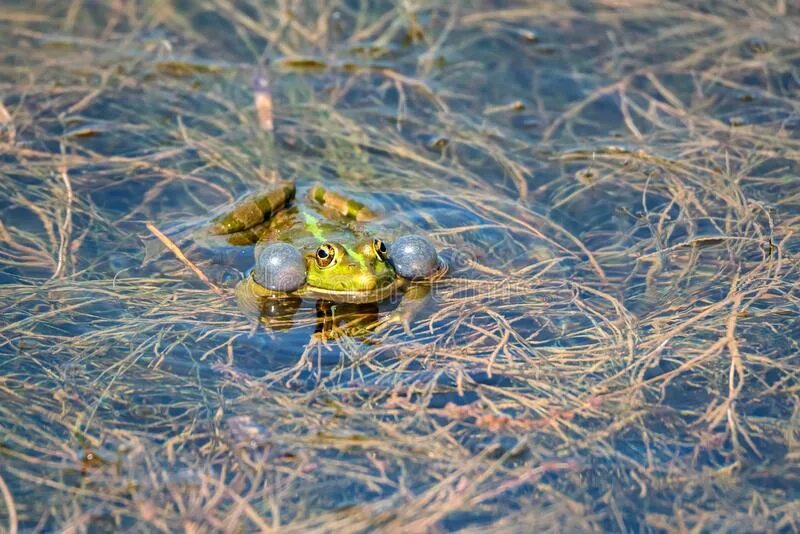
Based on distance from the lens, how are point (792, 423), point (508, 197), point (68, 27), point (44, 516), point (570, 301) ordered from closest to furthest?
point (44, 516)
point (792, 423)
point (570, 301)
point (508, 197)
point (68, 27)

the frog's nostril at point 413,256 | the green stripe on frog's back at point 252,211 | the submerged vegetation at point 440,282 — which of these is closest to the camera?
the submerged vegetation at point 440,282

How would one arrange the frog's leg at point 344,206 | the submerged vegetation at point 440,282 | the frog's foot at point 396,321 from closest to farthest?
the submerged vegetation at point 440,282
the frog's foot at point 396,321
the frog's leg at point 344,206

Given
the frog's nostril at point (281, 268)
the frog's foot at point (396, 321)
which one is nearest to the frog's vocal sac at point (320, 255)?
the frog's nostril at point (281, 268)

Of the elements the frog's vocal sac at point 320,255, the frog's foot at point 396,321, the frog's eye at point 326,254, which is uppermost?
the frog's eye at point 326,254

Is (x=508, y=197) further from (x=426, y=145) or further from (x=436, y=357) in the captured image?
(x=436, y=357)

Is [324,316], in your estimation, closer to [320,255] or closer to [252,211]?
[320,255]

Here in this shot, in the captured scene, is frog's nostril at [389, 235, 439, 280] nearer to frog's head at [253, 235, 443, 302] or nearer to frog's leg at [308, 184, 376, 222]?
frog's head at [253, 235, 443, 302]

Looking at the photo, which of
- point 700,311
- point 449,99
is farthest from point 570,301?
→ point 449,99

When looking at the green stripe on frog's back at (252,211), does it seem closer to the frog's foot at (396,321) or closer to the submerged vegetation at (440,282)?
the submerged vegetation at (440,282)
